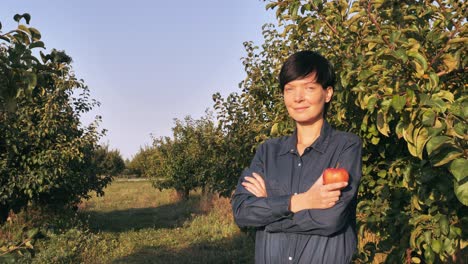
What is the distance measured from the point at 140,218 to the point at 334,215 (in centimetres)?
1715

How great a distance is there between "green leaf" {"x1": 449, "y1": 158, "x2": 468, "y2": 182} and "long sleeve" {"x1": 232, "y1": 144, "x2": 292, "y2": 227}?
0.80 m

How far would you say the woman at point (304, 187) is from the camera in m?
2.30

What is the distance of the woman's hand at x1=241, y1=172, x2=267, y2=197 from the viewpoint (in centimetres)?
255

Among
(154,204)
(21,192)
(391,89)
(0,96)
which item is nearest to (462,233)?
(391,89)

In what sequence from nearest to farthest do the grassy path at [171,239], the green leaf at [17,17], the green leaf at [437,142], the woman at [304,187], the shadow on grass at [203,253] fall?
the green leaf at [437,142]
the woman at [304,187]
the green leaf at [17,17]
the shadow on grass at [203,253]
the grassy path at [171,239]

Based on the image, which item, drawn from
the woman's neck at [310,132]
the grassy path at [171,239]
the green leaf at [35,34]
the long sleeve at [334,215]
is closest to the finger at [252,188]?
the long sleeve at [334,215]

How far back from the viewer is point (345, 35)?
13.9 ft

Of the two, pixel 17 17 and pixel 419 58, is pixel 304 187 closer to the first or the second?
pixel 419 58

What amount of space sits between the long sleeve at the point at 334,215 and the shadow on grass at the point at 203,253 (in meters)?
7.03

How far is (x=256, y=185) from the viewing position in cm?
258

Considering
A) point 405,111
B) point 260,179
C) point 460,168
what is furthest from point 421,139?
point 260,179

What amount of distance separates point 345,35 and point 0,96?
9.32 feet

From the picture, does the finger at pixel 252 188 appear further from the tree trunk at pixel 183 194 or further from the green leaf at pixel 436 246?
the tree trunk at pixel 183 194

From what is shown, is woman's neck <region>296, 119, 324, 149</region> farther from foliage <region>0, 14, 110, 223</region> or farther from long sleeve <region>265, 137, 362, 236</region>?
foliage <region>0, 14, 110, 223</region>
